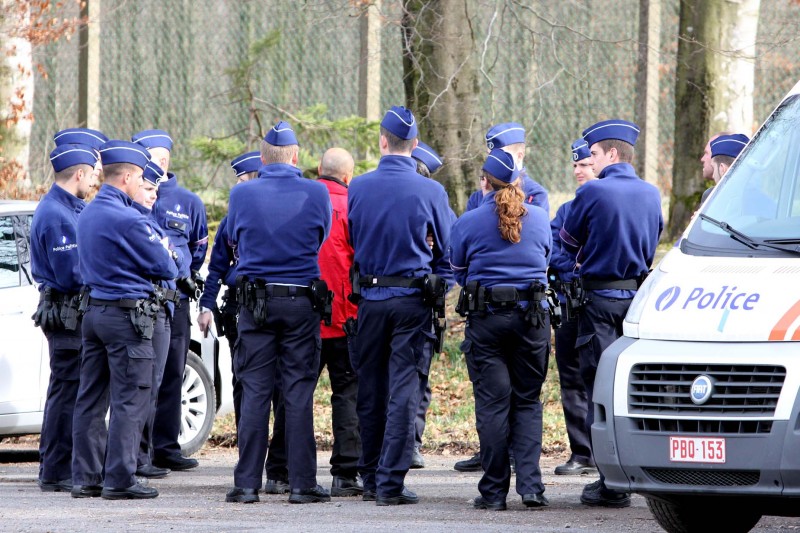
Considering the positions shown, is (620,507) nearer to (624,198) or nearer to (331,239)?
(624,198)

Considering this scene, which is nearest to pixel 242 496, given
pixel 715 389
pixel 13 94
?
pixel 715 389

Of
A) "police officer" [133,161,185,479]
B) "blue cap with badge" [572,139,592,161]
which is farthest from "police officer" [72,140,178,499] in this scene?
"blue cap with badge" [572,139,592,161]

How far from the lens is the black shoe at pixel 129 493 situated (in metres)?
8.31

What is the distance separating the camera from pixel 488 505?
25.9ft

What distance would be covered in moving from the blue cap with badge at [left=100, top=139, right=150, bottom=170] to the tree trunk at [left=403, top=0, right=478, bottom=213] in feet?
18.3

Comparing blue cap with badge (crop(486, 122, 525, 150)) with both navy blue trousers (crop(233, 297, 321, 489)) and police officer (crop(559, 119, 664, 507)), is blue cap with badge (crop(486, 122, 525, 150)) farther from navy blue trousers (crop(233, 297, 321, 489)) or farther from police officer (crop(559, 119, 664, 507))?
navy blue trousers (crop(233, 297, 321, 489))

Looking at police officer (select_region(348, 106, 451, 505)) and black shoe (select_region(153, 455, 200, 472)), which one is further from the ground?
police officer (select_region(348, 106, 451, 505))

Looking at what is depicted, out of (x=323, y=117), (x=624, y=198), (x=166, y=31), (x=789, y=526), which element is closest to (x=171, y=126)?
(x=166, y=31)

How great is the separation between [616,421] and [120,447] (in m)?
3.24

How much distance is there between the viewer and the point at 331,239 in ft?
29.0

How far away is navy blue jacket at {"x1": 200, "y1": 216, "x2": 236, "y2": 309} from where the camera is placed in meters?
8.81

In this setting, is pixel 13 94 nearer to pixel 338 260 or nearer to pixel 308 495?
pixel 338 260

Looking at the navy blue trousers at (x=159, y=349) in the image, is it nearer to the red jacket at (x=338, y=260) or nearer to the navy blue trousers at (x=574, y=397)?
the red jacket at (x=338, y=260)

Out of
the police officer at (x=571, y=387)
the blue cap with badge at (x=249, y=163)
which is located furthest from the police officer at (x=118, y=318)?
the police officer at (x=571, y=387)
